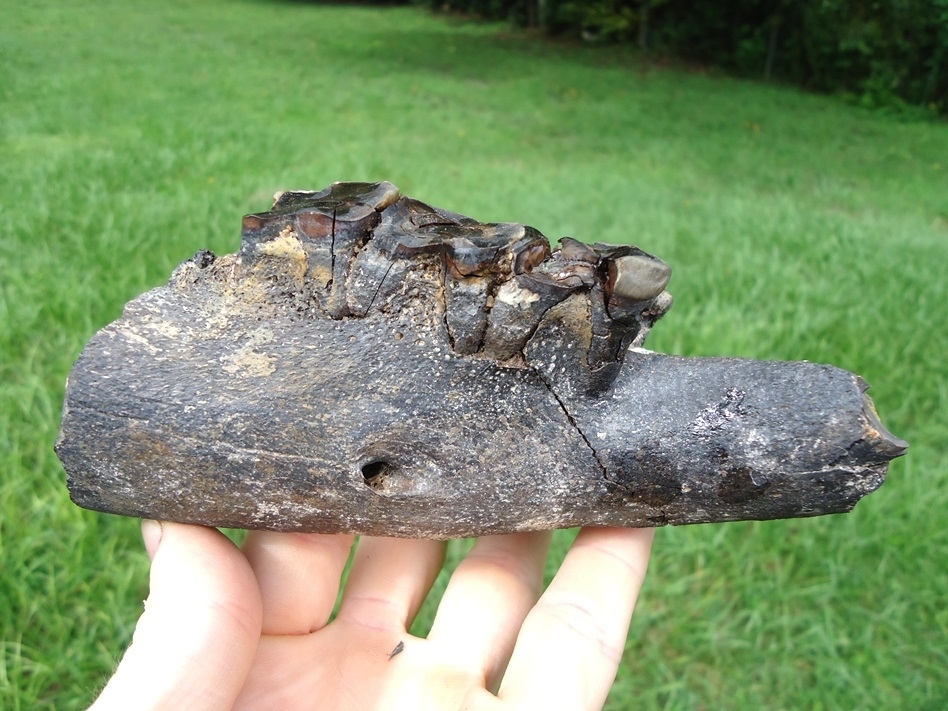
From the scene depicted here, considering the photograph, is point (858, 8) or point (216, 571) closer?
point (216, 571)

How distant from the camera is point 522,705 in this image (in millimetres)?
1577

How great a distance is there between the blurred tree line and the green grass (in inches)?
39.2

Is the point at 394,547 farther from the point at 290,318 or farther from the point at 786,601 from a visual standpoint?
the point at 786,601

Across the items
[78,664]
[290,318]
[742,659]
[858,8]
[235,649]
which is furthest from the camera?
[858,8]

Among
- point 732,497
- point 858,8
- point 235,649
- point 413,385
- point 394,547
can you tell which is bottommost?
point 394,547

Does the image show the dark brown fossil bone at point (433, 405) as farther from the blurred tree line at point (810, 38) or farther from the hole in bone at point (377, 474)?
the blurred tree line at point (810, 38)

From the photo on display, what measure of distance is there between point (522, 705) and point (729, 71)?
10660 millimetres

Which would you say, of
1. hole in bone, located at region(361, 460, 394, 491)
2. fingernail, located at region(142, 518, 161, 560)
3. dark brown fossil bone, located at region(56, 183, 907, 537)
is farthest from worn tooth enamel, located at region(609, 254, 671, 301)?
fingernail, located at region(142, 518, 161, 560)

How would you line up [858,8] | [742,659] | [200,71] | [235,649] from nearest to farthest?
[235,649]
[742,659]
[200,71]
[858,8]

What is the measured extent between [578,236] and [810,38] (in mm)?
7127

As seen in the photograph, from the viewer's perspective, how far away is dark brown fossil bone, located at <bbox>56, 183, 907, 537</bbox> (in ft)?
5.08

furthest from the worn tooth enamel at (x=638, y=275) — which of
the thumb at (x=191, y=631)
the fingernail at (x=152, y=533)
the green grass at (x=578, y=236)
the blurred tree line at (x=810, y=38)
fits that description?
the blurred tree line at (x=810, y=38)

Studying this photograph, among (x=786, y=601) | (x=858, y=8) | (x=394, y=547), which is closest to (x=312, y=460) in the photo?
(x=394, y=547)

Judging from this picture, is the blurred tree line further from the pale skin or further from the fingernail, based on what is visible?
the fingernail
